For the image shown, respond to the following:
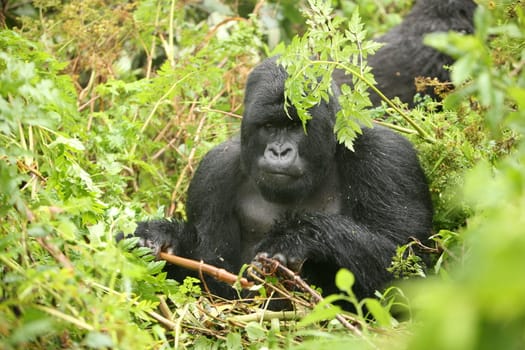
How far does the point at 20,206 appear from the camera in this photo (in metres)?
2.32

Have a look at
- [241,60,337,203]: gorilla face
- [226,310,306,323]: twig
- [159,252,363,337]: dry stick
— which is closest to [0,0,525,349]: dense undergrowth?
[226,310,306,323]: twig

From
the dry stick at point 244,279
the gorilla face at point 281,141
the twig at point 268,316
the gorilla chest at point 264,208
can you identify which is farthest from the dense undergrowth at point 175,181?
the gorilla chest at point 264,208

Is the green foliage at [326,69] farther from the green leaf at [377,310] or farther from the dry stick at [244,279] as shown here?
the green leaf at [377,310]

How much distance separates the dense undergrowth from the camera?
1525mm

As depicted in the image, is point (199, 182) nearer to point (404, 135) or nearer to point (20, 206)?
point (404, 135)

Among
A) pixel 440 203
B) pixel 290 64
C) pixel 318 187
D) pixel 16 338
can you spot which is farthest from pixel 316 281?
pixel 16 338

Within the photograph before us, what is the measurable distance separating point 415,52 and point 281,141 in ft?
9.48

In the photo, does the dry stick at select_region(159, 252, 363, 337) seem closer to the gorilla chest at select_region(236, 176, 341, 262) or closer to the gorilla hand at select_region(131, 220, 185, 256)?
the gorilla hand at select_region(131, 220, 185, 256)

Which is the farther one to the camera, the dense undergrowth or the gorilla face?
the gorilla face

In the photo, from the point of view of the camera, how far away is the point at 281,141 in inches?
150

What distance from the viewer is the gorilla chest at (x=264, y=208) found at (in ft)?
13.5

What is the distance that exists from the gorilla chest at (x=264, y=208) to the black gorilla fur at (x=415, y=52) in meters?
2.10

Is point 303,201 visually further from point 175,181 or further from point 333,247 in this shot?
point 175,181

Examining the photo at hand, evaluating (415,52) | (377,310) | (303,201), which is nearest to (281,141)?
(303,201)
